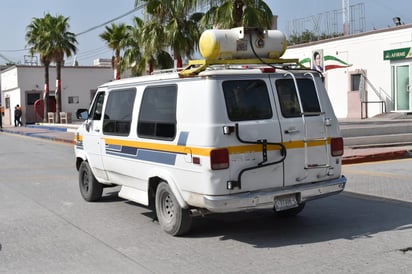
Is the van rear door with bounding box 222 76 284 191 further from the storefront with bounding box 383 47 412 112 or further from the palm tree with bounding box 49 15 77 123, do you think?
the palm tree with bounding box 49 15 77 123

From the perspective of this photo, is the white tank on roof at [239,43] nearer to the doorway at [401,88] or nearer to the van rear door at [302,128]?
the van rear door at [302,128]

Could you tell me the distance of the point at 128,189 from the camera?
27.6ft

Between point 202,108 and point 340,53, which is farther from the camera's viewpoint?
point 340,53

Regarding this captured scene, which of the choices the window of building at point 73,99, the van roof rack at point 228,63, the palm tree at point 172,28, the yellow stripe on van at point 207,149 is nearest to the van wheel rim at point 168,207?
the yellow stripe on van at point 207,149

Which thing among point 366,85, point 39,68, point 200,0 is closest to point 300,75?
point 200,0

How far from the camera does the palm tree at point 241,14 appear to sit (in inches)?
729

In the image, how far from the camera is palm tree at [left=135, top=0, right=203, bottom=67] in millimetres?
23672

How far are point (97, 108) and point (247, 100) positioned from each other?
3.41 metres

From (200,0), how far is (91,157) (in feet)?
39.4

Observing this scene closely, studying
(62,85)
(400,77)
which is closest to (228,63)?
(400,77)

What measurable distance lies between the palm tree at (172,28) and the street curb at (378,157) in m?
10.5

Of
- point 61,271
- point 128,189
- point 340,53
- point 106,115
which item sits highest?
point 340,53

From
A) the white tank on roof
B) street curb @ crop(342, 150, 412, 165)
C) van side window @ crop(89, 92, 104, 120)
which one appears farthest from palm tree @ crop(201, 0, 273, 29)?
the white tank on roof

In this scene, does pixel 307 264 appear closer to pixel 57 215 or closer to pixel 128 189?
pixel 128 189
